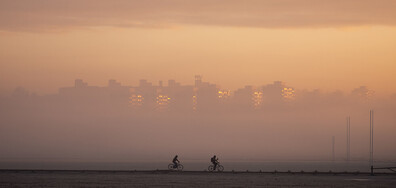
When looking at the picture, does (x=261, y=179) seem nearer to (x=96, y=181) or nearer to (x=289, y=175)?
(x=289, y=175)

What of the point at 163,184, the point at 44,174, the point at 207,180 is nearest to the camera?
the point at 163,184

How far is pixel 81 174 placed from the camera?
65.2m

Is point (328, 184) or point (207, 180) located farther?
point (207, 180)

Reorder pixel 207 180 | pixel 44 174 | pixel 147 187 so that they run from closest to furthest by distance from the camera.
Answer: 1. pixel 147 187
2. pixel 207 180
3. pixel 44 174

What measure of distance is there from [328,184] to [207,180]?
11.0 metres

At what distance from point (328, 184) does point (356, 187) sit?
3519mm

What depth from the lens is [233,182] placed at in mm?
55406

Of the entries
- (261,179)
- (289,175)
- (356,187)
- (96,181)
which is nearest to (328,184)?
(356,187)

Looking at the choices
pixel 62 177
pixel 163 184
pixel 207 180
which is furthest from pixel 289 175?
pixel 62 177

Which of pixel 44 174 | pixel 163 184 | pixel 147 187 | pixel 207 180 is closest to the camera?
pixel 147 187

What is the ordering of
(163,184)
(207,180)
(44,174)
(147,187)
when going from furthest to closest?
(44,174) < (207,180) < (163,184) < (147,187)

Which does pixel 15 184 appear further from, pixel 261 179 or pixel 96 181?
pixel 261 179

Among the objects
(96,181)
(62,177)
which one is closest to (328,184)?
(96,181)

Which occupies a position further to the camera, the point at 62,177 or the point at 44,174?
the point at 44,174
